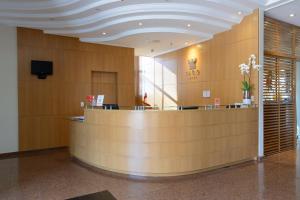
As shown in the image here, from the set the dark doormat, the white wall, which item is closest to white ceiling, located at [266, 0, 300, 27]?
the dark doormat

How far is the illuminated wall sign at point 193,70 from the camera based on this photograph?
743 centimetres

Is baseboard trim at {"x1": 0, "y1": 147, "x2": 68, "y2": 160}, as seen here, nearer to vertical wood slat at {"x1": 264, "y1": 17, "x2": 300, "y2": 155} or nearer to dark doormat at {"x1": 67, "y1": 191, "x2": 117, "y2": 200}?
dark doormat at {"x1": 67, "y1": 191, "x2": 117, "y2": 200}

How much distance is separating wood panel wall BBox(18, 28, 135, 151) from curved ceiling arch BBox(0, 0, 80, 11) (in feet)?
3.89

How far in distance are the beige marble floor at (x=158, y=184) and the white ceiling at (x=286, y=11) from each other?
3456 millimetres

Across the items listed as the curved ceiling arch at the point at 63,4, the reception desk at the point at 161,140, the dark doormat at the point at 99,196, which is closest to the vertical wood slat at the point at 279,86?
the curved ceiling arch at the point at 63,4

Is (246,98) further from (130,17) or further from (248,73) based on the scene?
(130,17)

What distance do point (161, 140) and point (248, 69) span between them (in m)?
2.95

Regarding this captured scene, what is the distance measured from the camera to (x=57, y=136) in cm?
665

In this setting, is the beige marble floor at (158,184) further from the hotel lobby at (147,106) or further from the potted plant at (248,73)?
the potted plant at (248,73)

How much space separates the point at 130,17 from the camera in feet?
17.6

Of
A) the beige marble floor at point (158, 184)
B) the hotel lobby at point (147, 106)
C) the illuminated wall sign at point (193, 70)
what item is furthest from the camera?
the illuminated wall sign at point (193, 70)

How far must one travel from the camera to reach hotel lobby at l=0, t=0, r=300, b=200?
4.05 meters

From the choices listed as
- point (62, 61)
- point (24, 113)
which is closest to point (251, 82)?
point (62, 61)

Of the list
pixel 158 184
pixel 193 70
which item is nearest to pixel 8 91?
pixel 158 184
